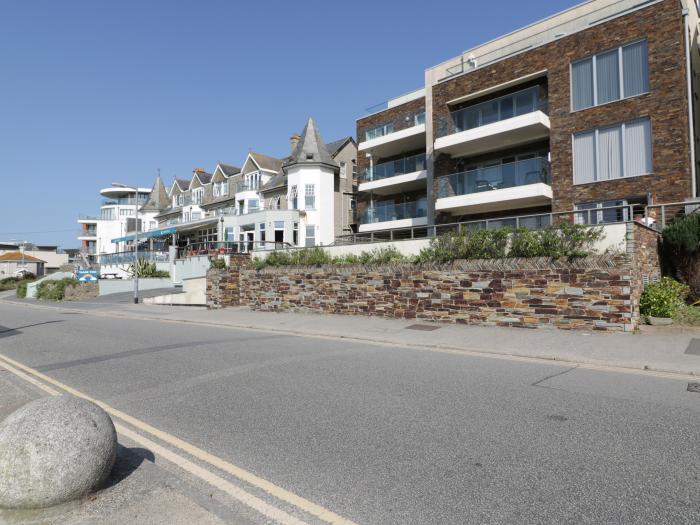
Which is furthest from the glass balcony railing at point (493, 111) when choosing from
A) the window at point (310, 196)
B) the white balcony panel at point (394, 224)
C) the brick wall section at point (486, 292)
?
the window at point (310, 196)

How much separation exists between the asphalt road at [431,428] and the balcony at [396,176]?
19207mm

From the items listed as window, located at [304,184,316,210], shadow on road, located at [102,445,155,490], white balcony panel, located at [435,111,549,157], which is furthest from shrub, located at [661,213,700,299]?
window, located at [304,184,316,210]

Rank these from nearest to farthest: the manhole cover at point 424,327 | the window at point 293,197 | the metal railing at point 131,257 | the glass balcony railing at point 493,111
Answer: the manhole cover at point 424,327
the glass balcony railing at point 493,111
the window at point 293,197
the metal railing at point 131,257

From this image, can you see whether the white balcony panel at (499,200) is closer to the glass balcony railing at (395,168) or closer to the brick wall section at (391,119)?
the glass balcony railing at (395,168)

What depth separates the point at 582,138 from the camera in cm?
1991

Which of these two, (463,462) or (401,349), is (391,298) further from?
(463,462)

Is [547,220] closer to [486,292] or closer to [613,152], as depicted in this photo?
[486,292]

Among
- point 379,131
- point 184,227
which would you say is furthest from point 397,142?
point 184,227

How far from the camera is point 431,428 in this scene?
518cm

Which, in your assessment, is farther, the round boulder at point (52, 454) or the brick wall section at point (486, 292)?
the brick wall section at point (486, 292)

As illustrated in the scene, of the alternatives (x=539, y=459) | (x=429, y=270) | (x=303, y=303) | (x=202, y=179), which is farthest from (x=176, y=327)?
(x=202, y=179)

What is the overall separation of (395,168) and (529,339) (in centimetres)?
1932

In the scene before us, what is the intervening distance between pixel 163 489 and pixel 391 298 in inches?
492

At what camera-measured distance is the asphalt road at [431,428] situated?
354 cm
